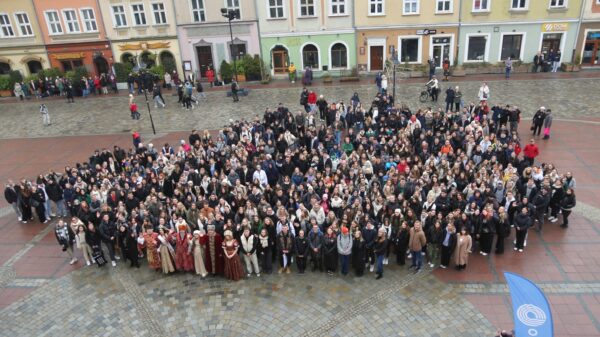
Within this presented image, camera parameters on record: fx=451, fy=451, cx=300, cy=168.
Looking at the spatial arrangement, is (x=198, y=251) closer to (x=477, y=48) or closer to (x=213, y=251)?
(x=213, y=251)

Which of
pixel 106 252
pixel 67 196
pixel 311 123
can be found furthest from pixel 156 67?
pixel 106 252

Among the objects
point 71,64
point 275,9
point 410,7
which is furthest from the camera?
point 71,64

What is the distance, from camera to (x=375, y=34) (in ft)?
109

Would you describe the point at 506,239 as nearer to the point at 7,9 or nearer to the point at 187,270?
the point at 187,270

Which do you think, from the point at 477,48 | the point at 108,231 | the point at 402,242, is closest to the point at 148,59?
the point at 477,48

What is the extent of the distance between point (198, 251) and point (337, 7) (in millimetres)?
25959

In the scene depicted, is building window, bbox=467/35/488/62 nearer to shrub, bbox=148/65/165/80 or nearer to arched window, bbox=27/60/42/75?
shrub, bbox=148/65/165/80

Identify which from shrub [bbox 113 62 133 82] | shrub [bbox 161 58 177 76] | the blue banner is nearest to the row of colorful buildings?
shrub [bbox 161 58 177 76]

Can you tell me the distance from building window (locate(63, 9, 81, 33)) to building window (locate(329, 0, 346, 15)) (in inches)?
778

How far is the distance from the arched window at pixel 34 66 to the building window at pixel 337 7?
80.0 ft

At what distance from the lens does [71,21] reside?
116 ft

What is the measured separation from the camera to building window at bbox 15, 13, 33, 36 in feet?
117

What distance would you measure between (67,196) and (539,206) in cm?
1444

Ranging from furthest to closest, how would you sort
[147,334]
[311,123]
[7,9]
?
[7,9], [311,123], [147,334]
